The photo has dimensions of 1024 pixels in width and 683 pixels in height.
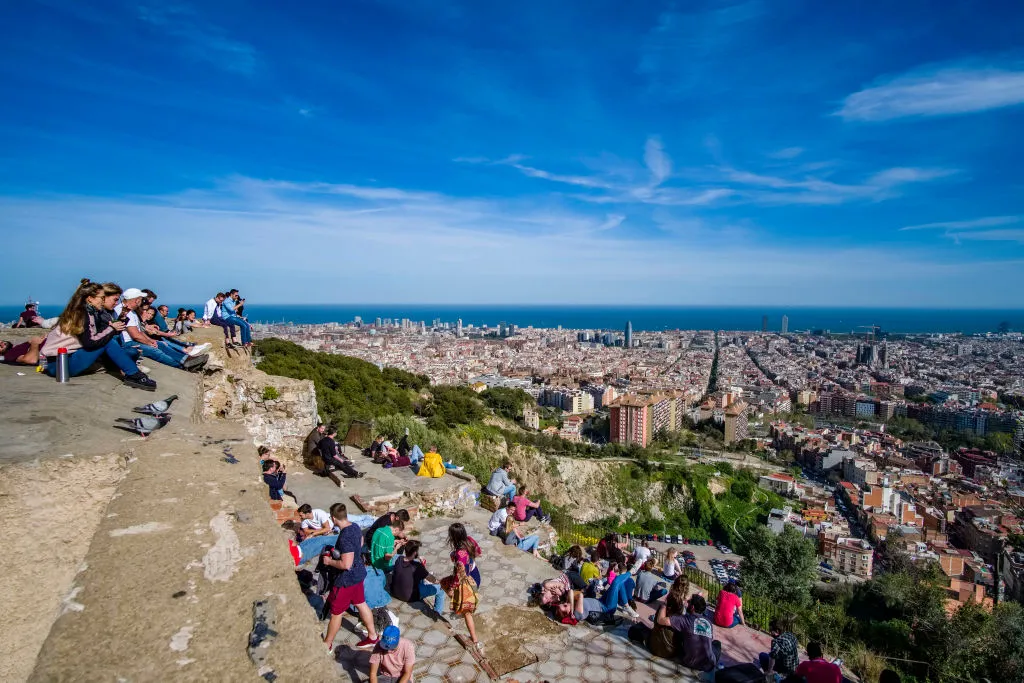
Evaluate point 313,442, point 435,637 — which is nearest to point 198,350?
point 313,442

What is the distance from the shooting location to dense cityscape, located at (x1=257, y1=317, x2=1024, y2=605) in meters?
19.5

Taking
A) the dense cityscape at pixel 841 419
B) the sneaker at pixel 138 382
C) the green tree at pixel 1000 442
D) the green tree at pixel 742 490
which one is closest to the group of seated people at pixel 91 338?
the sneaker at pixel 138 382

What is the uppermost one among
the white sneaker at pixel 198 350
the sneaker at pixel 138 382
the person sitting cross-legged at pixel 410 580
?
the white sneaker at pixel 198 350

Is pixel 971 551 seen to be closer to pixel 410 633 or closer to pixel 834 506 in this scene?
pixel 834 506

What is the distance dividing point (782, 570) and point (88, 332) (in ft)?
37.4

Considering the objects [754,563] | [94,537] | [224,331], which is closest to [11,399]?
[94,537]

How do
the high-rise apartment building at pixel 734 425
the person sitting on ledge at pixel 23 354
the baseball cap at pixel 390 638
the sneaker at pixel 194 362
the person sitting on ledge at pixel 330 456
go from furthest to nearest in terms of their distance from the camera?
the high-rise apartment building at pixel 734 425, the person sitting on ledge at pixel 330 456, the sneaker at pixel 194 362, the person sitting on ledge at pixel 23 354, the baseball cap at pixel 390 638

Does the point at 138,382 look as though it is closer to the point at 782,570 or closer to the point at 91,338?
the point at 91,338

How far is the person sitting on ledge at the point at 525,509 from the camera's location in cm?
618

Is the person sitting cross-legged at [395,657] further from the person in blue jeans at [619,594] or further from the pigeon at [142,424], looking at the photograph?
the pigeon at [142,424]

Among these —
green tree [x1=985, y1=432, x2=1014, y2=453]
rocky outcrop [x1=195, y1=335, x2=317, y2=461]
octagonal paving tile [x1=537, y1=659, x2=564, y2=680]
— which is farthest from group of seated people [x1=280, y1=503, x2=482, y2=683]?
green tree [x1=985, y1=432, x2=1014, y2=453]

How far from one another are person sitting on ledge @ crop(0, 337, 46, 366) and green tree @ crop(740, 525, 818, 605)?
36.7 ft

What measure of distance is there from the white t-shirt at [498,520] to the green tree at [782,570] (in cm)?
701

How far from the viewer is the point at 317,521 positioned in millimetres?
4637
